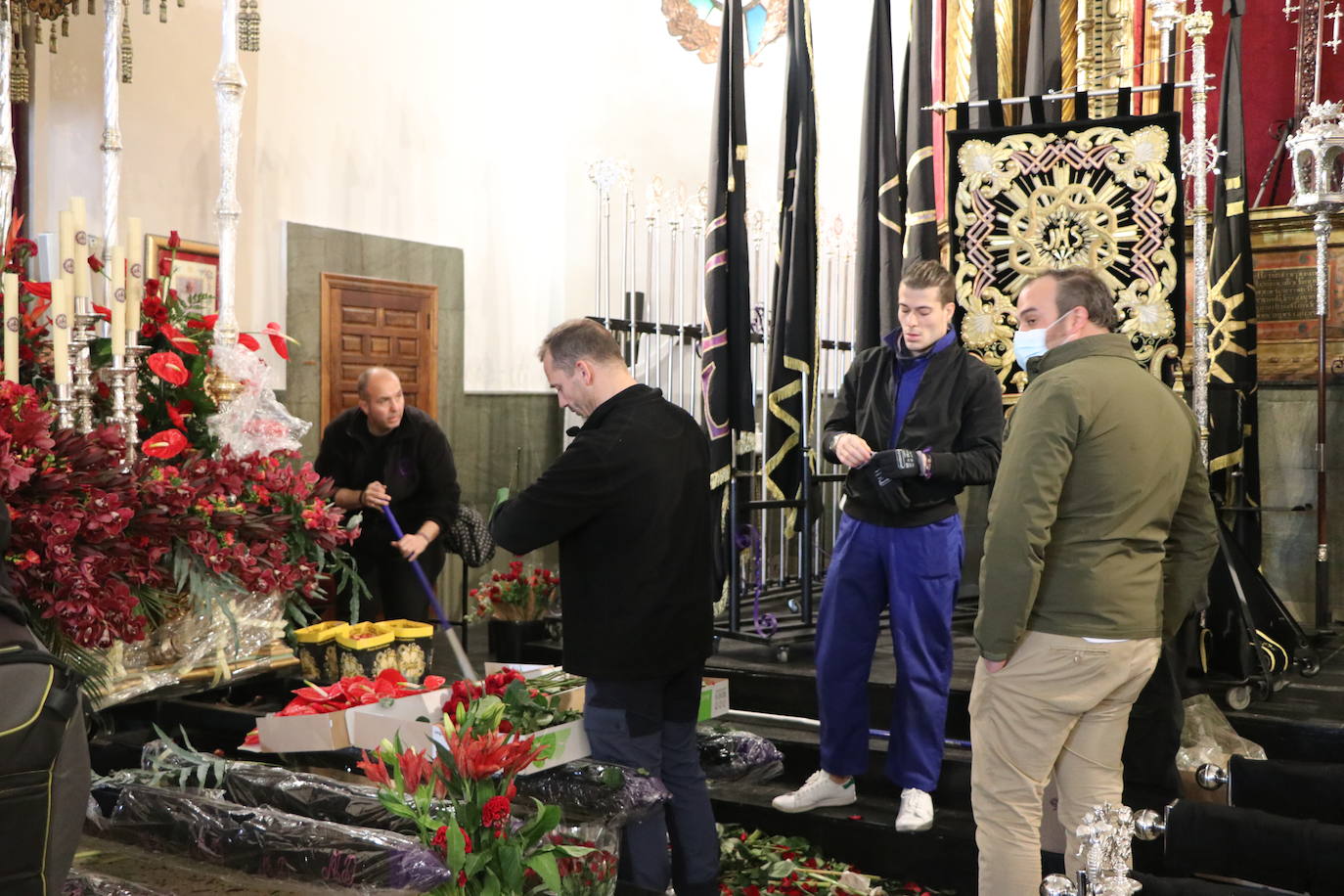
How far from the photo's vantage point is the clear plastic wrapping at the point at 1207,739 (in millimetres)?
3691

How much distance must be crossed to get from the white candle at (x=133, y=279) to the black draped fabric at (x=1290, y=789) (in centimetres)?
252

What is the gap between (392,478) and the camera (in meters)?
5.14

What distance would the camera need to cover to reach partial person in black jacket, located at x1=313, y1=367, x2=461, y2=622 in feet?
16.7

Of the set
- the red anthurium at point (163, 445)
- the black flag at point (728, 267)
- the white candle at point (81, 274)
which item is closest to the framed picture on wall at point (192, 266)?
the black flag at point (728, 267)

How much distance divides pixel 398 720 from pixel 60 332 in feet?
3.54

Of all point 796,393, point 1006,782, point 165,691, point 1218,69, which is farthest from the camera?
point 1218,69

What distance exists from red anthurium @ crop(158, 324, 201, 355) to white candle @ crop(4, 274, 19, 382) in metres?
0.38

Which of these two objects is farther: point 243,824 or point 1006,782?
point 1006,782

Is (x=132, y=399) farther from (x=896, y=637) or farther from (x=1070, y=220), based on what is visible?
(x=1070, y=220)

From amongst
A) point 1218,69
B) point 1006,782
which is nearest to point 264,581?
point 1006,782

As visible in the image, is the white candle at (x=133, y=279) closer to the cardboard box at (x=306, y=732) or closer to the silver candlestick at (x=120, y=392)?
the silver candlestick at (x=120, y=392)

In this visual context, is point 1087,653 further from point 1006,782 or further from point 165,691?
point 165,691

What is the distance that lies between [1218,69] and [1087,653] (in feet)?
19.6

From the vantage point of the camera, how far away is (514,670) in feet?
10.7
